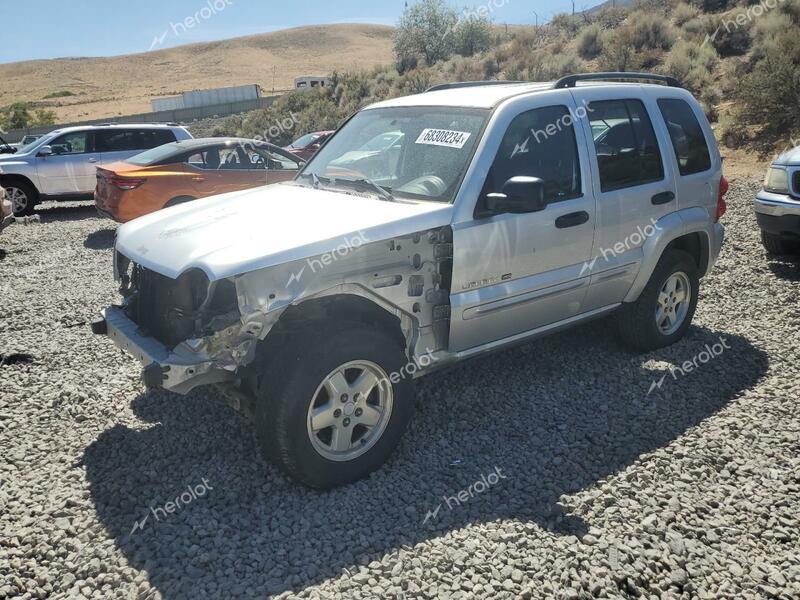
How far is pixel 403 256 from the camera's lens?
3.78 m

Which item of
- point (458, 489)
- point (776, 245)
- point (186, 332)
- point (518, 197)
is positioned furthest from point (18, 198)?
point (776, 245)

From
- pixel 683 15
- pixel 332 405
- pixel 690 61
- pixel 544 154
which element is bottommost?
pixel 332 405

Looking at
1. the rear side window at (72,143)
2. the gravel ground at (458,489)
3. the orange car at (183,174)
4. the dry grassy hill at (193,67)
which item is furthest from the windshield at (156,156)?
the dry grassy hill at (193,67)

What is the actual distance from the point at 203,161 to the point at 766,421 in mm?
8479

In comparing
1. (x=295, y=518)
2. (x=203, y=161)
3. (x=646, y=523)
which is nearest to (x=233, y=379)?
(x=295, y=518)

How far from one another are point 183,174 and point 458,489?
7813mm

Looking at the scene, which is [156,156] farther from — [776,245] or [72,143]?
[776,245]

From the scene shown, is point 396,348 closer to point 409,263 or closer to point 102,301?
point 409,263

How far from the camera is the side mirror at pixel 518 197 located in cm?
378

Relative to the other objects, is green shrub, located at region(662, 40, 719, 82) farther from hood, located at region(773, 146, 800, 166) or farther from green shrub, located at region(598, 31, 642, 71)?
hood, located at region(773, 146, 800, 166)

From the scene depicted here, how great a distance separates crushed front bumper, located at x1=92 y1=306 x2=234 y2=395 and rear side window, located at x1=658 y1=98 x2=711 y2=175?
3.79 m

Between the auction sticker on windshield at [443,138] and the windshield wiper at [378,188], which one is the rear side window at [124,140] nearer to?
the windshield wiper at [378,188]

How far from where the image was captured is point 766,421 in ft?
14.3

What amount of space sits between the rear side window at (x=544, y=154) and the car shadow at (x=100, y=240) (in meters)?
7.99
